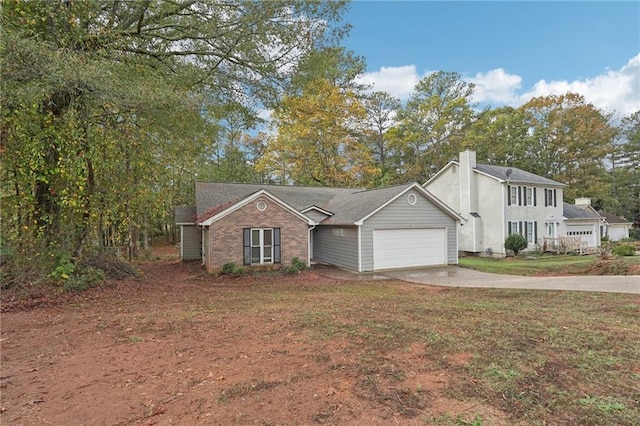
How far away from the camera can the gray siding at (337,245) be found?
14547 mm

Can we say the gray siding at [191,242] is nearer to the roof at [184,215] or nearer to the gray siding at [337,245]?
the roof at [184,215]

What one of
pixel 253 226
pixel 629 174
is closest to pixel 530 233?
pixel 253 226

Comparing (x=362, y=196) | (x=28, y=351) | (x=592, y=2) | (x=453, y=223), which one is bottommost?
(x=28, y=351)

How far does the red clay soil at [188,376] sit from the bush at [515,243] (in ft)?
61.6

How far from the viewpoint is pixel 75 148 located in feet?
25.0

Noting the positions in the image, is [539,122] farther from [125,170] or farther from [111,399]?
[111,399]

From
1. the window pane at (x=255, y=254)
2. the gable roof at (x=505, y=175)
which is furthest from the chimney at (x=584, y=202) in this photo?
the window pane at (x=255, y=254)

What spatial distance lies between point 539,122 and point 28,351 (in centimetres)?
3904

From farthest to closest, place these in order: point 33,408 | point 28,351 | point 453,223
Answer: point 453,223 → point 28,351 → point 33,408

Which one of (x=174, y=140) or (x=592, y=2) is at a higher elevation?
(x=592, y=2)

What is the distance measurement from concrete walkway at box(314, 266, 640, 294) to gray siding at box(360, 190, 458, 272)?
981 millimetres

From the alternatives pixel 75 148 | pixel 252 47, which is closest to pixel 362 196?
pixel 252 47

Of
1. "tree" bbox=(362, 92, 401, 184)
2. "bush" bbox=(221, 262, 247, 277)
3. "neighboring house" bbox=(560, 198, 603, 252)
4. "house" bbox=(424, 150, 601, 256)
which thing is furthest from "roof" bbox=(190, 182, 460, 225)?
"neighboring house" bbox=(560, 198, 603, 252)

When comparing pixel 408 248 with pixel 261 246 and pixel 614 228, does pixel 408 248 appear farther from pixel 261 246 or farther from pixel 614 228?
pixel 614 228
